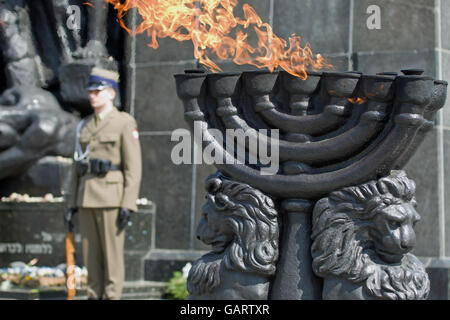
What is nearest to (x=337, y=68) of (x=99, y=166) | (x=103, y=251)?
(x=99, y=166)

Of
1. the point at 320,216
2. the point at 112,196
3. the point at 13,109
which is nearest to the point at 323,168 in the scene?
the point at 320,216

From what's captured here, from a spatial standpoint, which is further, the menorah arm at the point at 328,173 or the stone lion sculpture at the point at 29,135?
the stone lion sculpture at the point at 29,135

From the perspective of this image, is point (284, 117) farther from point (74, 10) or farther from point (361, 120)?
point (74, 10)

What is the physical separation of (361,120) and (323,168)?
0.31 metres

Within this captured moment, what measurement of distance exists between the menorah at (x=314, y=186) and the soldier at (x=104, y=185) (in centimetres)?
298

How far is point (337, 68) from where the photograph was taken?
7.47 meters

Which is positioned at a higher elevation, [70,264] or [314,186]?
[314,186]

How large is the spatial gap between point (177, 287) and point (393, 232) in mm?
4355

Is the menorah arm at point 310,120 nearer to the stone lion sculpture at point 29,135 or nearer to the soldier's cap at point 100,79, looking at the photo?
the soldier's cap at point 100,79

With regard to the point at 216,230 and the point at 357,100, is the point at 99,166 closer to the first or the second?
the point at 216,230

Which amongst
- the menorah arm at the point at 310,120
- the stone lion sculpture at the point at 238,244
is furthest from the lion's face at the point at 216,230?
A: the menorah arm at the point at 310,120

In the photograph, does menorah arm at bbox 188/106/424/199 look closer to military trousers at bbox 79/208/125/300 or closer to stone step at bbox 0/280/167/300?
military trousers at bbox 79/208/125/300

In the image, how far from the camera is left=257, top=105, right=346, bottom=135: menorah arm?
12.1ft

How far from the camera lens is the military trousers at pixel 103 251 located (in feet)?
22.4
